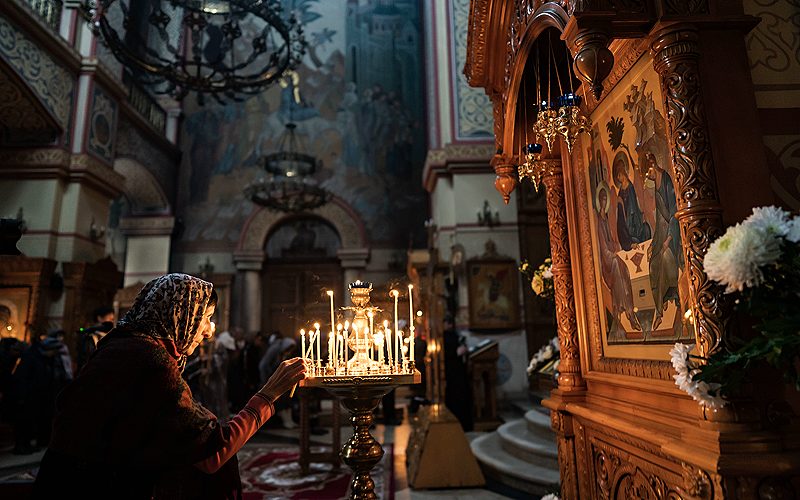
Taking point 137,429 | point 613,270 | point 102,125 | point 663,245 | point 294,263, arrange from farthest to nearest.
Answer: point 294,263 → point 102,125 → point 613,270 → point 663,245 → point 137,429

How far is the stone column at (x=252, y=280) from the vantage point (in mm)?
14219

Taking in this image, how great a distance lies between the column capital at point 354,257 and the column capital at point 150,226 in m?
4.80

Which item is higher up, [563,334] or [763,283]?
[763,283]

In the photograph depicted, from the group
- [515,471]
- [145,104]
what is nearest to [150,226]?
[145,104]

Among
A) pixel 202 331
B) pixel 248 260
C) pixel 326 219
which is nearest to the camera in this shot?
pixel 202 331

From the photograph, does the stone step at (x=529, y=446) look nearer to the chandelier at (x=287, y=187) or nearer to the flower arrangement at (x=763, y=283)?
the flower arrangement at (x=763, y=283)

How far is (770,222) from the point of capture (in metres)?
1.51

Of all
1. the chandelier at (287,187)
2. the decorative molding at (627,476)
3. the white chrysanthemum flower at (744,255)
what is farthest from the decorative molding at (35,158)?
the white chrysanthemum flower at (744,255)

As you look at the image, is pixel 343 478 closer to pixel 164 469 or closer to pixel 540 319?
pixel 164 469

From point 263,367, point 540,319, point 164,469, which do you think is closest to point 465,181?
point 540,319

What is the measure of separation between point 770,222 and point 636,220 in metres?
0.90

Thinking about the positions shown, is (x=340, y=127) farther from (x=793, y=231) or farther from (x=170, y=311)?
(x=793, y=231)

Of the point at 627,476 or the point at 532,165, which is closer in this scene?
the point at 627,476

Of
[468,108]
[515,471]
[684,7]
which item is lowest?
[515,471]
